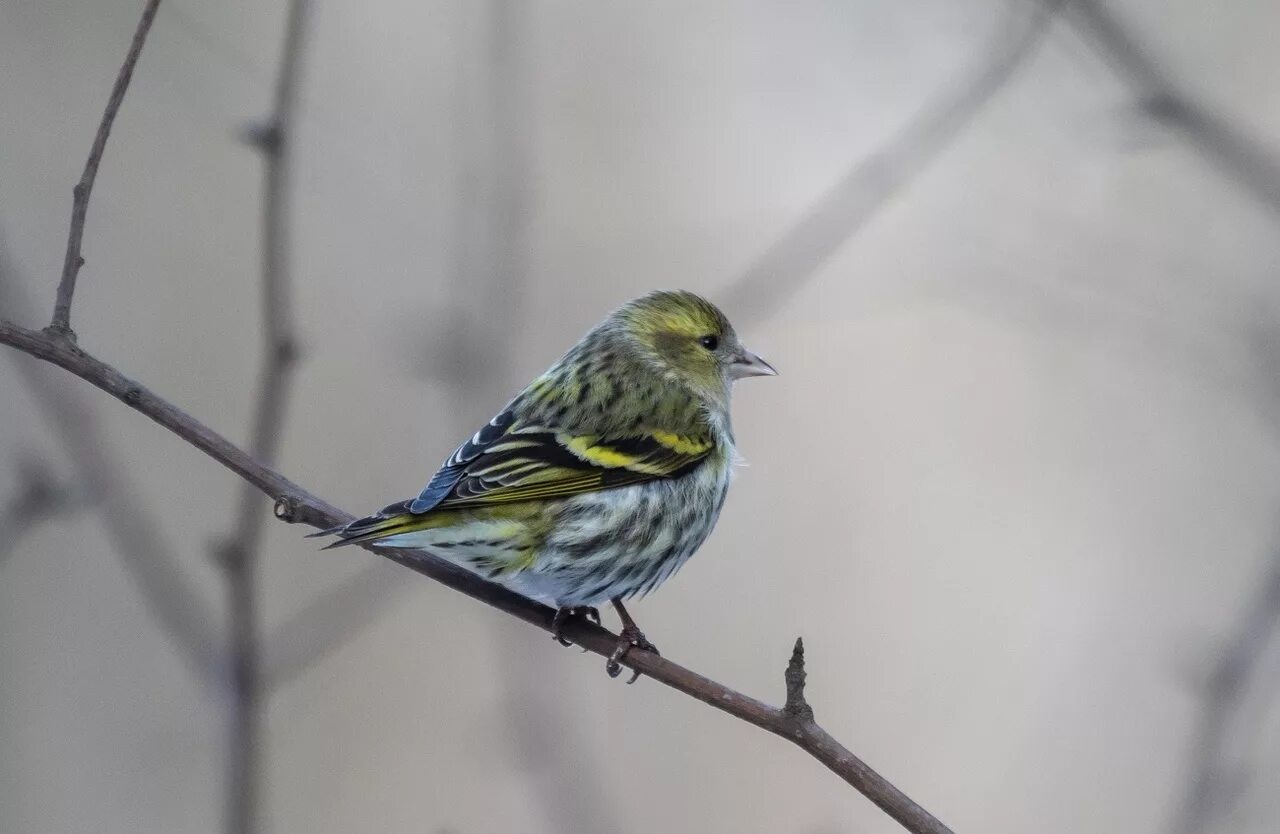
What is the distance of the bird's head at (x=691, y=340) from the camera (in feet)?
12.3

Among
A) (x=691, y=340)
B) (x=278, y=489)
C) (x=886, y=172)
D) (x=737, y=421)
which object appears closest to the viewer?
(x=278, y=489)

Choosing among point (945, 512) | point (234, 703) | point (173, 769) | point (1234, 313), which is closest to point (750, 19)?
point (945, 512)

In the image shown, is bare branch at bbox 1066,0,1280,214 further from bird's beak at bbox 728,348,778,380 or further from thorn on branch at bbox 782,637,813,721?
bird's beak at bbox 728,348,778,380

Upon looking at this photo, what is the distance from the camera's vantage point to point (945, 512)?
17.2ft

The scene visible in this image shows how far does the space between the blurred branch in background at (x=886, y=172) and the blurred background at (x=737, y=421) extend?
50.6 inches

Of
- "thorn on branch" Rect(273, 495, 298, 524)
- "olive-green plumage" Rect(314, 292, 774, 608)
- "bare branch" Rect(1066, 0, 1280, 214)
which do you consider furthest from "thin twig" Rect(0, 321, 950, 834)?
"bare branch" Rect(1066, 0, 1280, 214)

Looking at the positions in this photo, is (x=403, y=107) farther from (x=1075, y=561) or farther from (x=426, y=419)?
(x=1075, y=561)

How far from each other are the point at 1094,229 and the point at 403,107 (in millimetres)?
2857

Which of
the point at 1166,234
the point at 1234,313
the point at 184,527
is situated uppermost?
the point at 1166,234

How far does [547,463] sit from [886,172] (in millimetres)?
1020

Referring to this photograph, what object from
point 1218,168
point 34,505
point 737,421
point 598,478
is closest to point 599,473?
point 598,478

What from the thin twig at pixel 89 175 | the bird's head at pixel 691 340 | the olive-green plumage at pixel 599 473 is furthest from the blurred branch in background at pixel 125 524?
the bird's head at pixel 691 340

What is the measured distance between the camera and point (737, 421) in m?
5.37

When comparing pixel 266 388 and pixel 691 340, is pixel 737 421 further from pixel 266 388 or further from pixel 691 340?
pixel 266 388
